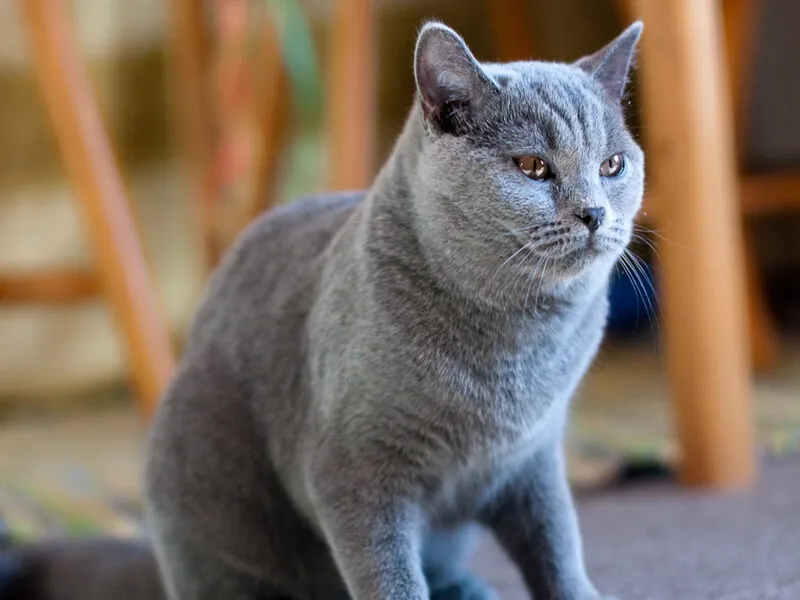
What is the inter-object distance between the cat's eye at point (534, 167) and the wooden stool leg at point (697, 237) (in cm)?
41

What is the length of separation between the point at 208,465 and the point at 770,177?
1.62 meters

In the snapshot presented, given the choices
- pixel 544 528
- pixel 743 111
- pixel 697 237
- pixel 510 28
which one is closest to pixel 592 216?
pixel 544 528

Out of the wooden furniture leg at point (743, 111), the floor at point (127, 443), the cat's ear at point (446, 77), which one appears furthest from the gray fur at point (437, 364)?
the wooden furniture leg at point (743, 111)

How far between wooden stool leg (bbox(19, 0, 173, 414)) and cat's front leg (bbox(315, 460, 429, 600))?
0.76 metres

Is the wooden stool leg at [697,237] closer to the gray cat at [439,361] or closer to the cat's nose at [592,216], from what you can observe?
the gray cat at [439,361]

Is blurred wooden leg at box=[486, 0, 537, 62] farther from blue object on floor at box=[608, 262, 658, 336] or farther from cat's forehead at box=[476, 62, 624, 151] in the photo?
cat's forehead at box=[476, 62, 624, 151]

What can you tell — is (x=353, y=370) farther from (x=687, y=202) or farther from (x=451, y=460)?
(x=687, y=202)

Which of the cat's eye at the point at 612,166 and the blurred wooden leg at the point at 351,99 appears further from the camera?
the blurred wooden leg at the point at 351,99

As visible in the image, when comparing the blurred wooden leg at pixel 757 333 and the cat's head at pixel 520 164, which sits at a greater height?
the cat's head at pixel 520 164

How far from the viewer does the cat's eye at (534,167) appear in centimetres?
Answer: 75

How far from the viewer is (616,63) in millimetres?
798

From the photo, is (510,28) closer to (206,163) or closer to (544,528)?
(206,163)

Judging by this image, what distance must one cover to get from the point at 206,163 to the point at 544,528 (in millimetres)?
1560

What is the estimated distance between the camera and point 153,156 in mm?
2424
